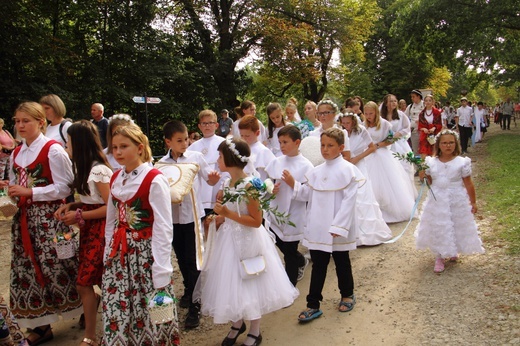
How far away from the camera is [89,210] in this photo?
13.0ft

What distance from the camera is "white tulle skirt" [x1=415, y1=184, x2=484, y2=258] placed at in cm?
562

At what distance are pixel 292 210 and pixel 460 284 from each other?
6.96ft

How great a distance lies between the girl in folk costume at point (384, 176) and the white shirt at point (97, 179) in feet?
17.2

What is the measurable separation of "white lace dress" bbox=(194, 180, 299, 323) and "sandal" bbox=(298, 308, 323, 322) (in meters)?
0.53

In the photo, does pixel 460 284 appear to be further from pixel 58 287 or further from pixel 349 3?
pixel 349 3

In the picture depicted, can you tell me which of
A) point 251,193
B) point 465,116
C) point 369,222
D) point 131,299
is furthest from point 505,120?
point 131,299

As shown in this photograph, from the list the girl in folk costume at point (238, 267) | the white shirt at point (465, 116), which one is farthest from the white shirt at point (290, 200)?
the white shirt at point (465, 116)

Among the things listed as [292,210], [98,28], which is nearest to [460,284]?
[292,210]

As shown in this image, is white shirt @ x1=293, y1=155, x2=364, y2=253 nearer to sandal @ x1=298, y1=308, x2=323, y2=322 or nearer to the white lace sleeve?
sandal @ x1=298, y1=308, x2=323, y2=322

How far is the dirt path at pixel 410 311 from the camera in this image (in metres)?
4.16

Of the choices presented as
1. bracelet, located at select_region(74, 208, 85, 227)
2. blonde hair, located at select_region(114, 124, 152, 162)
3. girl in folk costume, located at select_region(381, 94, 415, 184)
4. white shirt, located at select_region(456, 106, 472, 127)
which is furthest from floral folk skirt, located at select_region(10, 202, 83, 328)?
white shirt, located at select_region(456, 106, 472, 127)

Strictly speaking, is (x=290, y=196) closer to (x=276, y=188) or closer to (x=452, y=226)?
(x=276, y=188)

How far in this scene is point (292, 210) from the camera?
508cm

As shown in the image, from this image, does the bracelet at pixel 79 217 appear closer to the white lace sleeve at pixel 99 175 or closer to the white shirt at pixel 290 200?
the white lace sleeve at pixel 99 175
